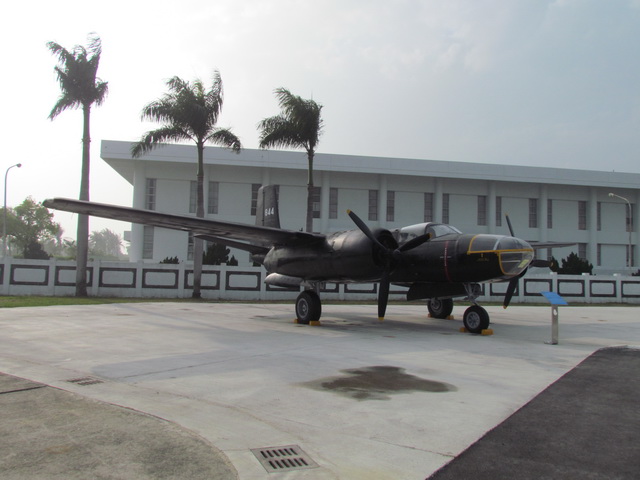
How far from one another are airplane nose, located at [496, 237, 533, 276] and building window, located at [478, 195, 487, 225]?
33.9 metres

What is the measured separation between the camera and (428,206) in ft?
144

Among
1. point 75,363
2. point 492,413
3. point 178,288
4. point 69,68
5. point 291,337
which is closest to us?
point 492,413

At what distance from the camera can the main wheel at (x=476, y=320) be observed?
1257 cm

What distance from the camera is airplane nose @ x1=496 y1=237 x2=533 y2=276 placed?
1173 centimetres

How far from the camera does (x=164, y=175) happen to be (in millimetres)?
39781

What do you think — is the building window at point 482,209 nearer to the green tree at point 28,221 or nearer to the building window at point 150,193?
the building window at point 150,193

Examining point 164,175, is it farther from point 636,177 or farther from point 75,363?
point 636,177

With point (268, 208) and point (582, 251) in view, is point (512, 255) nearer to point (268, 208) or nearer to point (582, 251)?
point (268, 208)

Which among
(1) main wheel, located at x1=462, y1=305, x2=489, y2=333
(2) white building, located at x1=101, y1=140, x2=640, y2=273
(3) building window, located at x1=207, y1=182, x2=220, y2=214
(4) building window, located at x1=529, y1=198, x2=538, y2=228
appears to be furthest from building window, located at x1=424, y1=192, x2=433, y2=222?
(1) main wheel, located at x1=462, y1=305, x2=489, y2=333

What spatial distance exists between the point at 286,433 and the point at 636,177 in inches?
2041

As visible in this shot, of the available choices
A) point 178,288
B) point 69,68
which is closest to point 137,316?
point 178,288

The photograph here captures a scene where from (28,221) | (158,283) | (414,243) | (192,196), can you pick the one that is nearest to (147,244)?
(192,196)

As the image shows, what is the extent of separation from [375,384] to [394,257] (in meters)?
6.17

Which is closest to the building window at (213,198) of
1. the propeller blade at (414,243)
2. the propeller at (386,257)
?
the propeller at (386,257)
